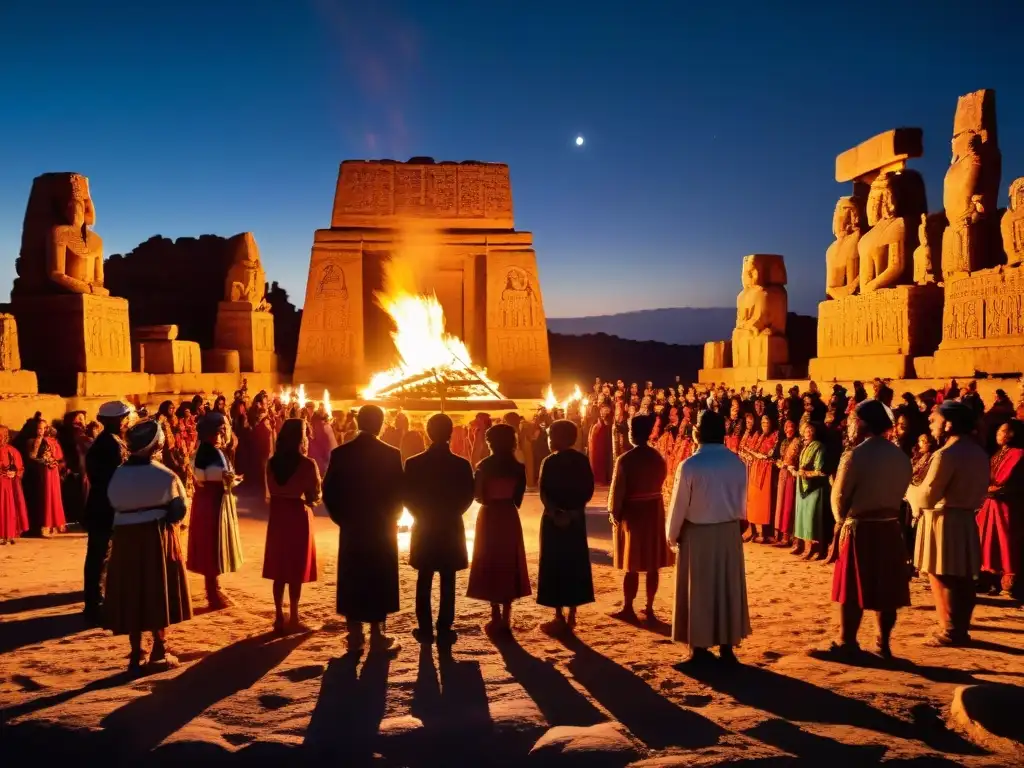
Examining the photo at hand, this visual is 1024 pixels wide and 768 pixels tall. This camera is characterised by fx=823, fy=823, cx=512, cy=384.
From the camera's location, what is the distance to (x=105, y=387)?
1368 cm

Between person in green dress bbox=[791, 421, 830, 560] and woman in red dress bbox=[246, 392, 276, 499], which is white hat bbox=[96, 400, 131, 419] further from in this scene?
woman in red dress bbox=[246, 392, 276, 499]

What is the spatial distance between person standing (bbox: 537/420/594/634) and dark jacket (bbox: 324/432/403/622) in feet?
3.40

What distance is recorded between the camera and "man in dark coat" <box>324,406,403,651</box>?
5.29 meters

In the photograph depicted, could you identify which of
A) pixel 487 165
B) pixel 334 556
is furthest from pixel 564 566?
pixel 487 165

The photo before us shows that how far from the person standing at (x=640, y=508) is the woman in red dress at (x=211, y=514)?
9.67 ft

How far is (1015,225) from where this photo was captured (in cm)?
1115

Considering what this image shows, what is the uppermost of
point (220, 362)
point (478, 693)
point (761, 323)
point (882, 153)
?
point (882, 153)

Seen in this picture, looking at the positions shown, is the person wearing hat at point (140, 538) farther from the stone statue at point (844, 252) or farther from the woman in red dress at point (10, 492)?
the stone statue at point (844, 252)

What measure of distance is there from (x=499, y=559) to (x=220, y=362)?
55.1 feet

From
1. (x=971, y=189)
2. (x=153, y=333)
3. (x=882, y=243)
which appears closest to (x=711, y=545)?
(x=971, y=189)

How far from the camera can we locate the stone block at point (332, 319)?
20.0m

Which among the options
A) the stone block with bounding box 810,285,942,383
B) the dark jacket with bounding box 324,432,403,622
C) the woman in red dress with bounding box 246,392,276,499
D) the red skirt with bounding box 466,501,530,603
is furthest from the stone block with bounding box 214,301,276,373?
the red skirt with bounding box 466,501,530,603

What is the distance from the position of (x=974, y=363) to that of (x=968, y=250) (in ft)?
6.30

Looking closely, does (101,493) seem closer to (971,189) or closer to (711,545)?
(711,545)
